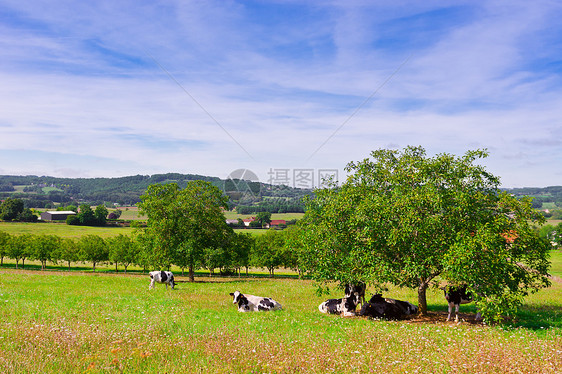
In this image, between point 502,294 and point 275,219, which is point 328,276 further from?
point 275,219

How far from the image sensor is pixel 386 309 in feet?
71.2

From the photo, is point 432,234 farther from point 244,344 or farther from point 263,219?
point 263,219

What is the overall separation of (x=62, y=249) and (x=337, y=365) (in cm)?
8580

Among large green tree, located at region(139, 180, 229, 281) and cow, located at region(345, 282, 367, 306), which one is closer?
cow, located at region(345, 282, 367, 306)

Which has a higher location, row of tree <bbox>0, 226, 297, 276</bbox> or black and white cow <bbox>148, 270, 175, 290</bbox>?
black and white cow <bbox>148, 270, 175, 290</bbox>

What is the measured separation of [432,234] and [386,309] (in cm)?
527

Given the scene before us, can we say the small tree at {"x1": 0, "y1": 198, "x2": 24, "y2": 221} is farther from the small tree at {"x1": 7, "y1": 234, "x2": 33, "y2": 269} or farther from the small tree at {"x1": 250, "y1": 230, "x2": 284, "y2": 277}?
the small tree at {"x1": 250, "y1": 230, "x2": 284, "y2": 277}

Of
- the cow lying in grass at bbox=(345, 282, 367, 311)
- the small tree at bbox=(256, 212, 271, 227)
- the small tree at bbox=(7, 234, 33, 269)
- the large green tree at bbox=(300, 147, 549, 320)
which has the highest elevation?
the large green tree at bbox=(300, 147, 549, 320)

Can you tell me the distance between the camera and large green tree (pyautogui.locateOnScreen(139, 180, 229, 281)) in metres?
46.1

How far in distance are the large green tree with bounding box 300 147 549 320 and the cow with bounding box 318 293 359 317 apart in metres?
2.12

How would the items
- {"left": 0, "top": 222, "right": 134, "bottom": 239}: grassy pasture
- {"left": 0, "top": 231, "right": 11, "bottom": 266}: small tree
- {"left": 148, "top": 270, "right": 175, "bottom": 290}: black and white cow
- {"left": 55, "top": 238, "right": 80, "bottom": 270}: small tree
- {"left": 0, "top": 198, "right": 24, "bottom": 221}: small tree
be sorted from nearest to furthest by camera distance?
{"left": 148, "top": 270, "right": 175, "bottom": 290}: black and white cow, {"left": 0, "top": 231, "right": 11, "bottom": 266}: small tree, {"left": 55, "top": 238, "right": 80, "bottom": 270}: small tree, {"left": 0, "top": 222, "right": 134, "bottom": 239}: grassy pasture, {"left": 0, "top": 198, "right": 24, "bottom": 221}: small tree

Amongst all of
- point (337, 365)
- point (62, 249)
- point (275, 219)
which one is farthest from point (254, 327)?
point (275, 219)

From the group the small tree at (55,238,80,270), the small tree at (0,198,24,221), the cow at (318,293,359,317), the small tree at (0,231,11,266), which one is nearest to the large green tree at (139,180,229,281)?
the cow at (318,293,359,317)

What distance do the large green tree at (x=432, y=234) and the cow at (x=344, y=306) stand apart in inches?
83.4
